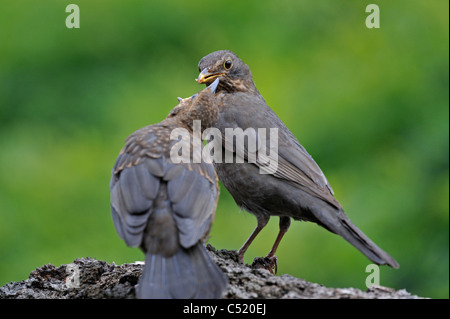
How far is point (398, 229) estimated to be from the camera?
21.7 ft

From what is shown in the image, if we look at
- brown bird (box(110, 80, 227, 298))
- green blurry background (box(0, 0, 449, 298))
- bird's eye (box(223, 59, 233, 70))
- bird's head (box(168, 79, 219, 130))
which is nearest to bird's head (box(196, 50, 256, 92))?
bird's eye (box(223, 59, 233, 70))

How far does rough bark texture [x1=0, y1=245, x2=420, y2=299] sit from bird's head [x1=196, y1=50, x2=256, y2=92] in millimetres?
1340

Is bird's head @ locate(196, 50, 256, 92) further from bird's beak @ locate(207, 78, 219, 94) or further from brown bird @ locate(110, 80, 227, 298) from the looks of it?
brown bird @ locate(110, 80, 227, 298)

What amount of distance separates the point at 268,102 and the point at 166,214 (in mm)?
3169

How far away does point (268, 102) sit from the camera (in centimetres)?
649

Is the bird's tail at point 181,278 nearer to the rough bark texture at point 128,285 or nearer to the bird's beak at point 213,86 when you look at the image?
the rough bark texture at point 128,285

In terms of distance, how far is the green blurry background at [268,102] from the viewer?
5.84 metres

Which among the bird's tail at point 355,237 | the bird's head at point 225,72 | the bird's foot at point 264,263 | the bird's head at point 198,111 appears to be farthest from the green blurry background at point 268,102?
the bird's head at point 198,111

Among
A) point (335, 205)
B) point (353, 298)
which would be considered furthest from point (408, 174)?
point (353, 298)

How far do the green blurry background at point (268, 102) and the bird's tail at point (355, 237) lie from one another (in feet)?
4.35

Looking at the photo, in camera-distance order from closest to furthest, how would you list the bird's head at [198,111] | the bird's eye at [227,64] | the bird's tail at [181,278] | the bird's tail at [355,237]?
the bird's tail at [181,278], the bird's tail at [355,237], the bird's head at [198,111], the bird's eye at [227,64]

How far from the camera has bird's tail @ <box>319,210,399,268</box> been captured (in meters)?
4.13

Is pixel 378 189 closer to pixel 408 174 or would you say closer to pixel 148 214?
pixel 408 174
